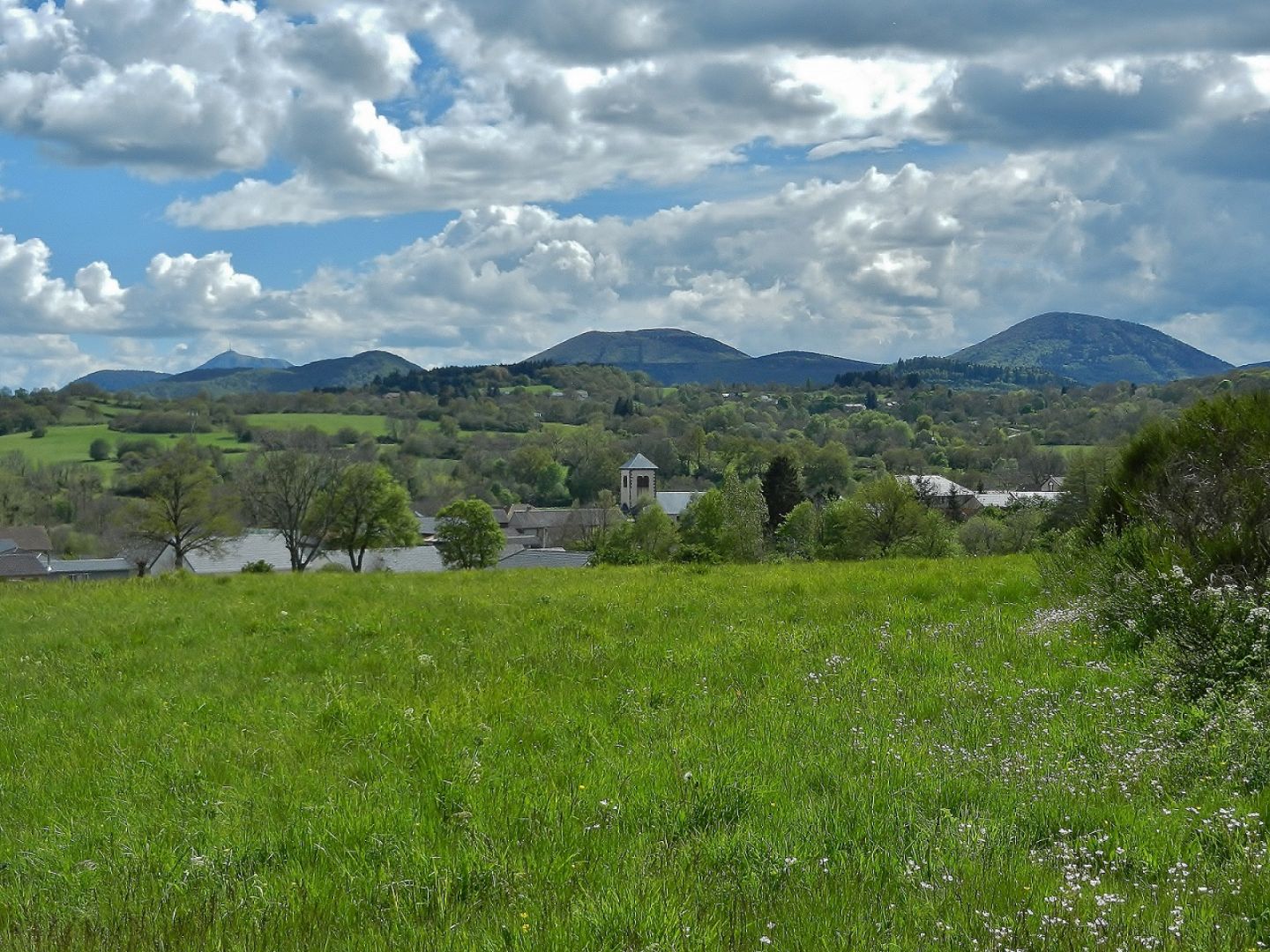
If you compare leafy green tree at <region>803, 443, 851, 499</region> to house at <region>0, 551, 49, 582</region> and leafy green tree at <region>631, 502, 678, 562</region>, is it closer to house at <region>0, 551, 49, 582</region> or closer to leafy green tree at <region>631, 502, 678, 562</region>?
leafy green tree at <region>631, 502, 678, 562</region>

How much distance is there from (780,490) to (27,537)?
3063 inches

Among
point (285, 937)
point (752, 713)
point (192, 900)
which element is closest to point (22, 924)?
point (192, 900)

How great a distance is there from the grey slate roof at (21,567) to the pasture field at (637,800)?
95.9m

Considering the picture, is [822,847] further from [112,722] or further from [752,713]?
[112,722]

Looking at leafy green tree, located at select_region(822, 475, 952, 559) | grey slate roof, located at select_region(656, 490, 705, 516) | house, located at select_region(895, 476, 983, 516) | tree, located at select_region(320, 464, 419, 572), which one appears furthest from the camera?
grey slate roof, located at select_region(656, 490, 705, 516)

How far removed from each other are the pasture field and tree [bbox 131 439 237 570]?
197ft

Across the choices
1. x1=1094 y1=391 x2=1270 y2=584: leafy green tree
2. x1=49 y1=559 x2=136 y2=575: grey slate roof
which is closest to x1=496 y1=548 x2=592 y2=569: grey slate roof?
x1=49 y1=559 x2=136 y2=575: grey slate roof

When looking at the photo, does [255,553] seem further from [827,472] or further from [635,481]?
[827,472]

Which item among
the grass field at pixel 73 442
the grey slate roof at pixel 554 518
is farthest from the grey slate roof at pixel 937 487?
the grass field at pixel 73 442

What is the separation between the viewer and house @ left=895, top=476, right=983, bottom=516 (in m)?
98.8

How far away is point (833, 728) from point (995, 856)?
8.31 feet

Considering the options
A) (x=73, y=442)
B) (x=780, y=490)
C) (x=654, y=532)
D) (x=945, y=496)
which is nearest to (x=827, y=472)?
(x=945, y=496)

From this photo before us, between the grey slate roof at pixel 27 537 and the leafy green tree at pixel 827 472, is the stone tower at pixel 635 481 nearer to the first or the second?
the leafy green tree at pixel 827 472

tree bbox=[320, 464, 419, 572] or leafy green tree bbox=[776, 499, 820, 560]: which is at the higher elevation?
tree bbox=[320, 464, 419, 572]
